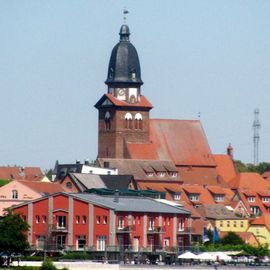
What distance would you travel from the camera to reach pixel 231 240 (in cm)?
16912

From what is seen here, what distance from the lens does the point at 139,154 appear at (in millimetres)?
197125

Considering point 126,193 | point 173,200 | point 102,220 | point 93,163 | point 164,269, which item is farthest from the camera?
point 93,163

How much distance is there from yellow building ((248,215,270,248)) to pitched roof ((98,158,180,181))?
11.0m

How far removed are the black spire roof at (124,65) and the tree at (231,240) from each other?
32.2 metres

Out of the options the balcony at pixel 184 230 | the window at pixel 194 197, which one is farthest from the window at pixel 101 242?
the window at pixel 194 197

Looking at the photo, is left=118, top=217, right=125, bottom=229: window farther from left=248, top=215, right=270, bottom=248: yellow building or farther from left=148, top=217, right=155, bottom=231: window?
left=248, top=215, right=270, bottom=248: yellow building

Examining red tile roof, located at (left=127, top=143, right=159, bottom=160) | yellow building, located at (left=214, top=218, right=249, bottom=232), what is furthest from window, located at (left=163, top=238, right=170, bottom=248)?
red tile roof, located at (left=127, top=143, right=159, bottom=160)

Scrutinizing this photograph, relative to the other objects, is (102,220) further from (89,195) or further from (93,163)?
(93,163)

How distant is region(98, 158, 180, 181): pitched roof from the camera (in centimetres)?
18938

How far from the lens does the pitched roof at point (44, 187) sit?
16700 centimetres

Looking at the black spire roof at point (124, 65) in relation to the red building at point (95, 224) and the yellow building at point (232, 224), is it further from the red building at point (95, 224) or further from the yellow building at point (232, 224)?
the red building at point (95, 224)

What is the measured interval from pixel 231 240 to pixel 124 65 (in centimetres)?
3472

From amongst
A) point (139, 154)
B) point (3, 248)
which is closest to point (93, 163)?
point (139, 154)

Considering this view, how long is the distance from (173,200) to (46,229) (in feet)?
114
